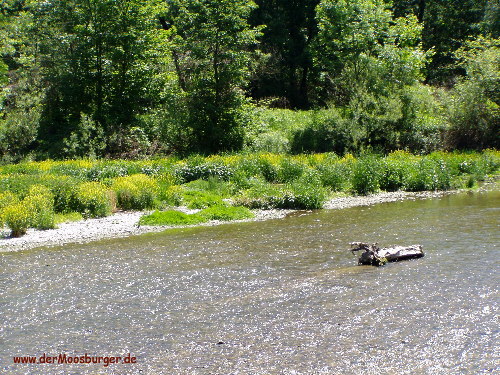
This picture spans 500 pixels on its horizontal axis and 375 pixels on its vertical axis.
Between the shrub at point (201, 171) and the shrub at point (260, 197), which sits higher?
the shrub at point (201, 171)

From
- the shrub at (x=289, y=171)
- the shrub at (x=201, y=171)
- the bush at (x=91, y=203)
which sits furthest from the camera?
the shrub at (x=201, y=171)

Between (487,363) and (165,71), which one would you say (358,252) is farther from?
(165,71)

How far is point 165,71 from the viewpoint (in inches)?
1580

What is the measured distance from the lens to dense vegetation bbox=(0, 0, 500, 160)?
3272 cm

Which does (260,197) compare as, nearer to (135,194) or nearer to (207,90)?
(135,194)

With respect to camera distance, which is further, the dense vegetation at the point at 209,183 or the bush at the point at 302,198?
the bush at the point at 302,198

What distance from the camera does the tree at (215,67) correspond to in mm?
32438

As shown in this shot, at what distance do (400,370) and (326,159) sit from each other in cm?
1986

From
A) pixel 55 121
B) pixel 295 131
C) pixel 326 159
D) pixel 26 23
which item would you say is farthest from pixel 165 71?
pixel 326 159

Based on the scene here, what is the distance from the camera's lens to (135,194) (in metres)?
20.8

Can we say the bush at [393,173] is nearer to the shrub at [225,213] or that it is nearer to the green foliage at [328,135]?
the green foliage at [328,135]

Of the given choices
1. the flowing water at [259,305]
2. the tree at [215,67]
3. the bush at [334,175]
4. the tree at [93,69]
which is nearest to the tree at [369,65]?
the bush at [334,175]

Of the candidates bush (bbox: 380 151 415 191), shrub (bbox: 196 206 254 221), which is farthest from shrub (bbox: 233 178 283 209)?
bush (bbox: 380 151 415 191)

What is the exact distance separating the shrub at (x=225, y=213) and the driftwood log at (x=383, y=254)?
741 cm
